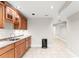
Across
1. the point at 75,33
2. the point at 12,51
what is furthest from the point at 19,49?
the point at 75,33

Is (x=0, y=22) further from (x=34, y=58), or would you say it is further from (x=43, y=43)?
(x=43, y=43)

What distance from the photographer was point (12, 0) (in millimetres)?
4352

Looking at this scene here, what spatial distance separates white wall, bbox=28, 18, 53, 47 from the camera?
984 cm

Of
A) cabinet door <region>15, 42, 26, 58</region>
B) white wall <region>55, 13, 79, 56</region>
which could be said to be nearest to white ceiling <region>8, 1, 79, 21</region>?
white wall <region>55, 13, 79, 56</region>

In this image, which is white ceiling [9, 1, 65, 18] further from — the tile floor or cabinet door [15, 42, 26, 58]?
the tile floor

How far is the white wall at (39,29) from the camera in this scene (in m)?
9.84

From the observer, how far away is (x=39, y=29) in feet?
32.4

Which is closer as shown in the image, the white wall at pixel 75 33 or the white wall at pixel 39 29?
the white wall at pixel 75 33

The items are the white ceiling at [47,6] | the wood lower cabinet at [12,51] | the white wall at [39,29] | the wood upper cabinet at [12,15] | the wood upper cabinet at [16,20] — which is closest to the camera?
the wood lower cabinet at [12,51]

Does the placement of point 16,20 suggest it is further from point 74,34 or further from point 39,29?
point 39,29

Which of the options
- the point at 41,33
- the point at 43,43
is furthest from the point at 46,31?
the point at 43,43

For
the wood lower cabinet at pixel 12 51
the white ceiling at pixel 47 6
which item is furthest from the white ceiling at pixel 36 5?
the wood lower cabinet at pixel 12 51

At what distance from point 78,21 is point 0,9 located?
349cm

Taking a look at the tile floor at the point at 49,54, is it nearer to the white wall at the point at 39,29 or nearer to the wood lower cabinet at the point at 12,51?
Result: the wood lower cabinet at the point at 12,51
